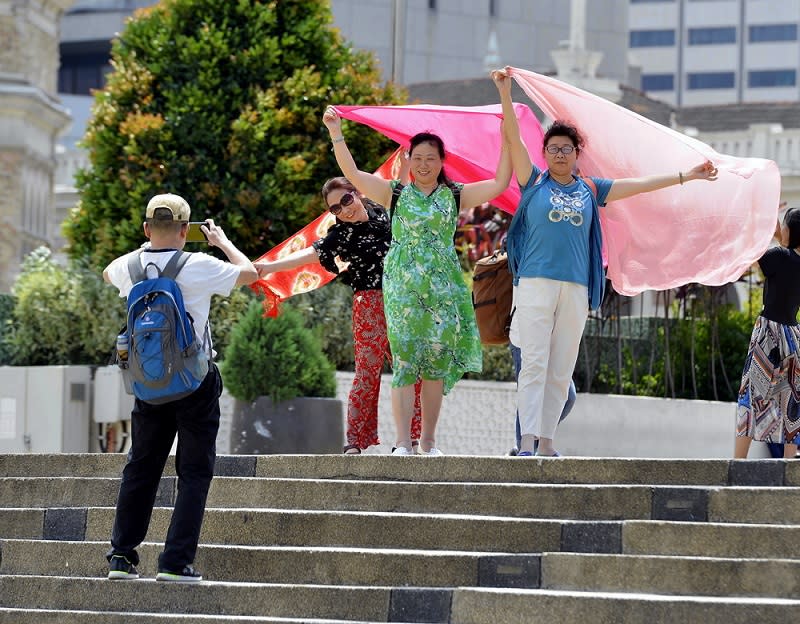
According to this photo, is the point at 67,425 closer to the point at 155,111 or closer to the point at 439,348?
the point at 155,111

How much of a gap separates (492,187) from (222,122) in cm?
697

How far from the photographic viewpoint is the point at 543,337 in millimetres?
9797

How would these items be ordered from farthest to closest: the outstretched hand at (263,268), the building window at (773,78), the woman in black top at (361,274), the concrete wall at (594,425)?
the building window at (773,78), the concrete wall at (594,425), the woman in black top at (361,274), the outstretched hand at (263,268)

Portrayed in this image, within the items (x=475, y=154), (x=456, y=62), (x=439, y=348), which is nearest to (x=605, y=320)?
(x=475, y=154)

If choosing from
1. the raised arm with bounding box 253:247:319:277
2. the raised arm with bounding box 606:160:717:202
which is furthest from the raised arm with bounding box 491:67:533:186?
the raised arm with bounding box 253:247:319:277

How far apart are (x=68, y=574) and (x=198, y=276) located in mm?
1914

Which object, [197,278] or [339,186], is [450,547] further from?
[339,186]

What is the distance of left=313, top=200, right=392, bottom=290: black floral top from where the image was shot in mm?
10688

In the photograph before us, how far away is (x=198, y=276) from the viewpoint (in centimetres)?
860

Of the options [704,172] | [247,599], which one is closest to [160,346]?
[247,599]

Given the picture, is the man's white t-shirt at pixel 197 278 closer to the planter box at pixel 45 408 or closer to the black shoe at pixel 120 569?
the black shoe at pixel 120 569

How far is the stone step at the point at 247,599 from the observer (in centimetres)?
848

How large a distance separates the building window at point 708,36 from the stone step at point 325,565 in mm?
99663

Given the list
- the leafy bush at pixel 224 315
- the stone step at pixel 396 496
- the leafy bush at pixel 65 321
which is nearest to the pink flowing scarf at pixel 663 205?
the stone step at pixel 396 496
